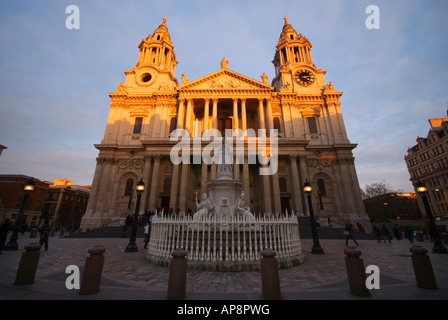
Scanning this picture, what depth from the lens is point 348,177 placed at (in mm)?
27359

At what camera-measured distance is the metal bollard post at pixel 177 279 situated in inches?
147

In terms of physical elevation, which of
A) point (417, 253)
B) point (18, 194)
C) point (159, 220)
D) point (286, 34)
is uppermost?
point (286, 34)

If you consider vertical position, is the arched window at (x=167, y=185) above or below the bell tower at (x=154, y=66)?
below

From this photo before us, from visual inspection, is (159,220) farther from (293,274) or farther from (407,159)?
(407,159)

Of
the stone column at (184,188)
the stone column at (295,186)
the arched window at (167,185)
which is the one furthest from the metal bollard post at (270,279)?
the arched window at (167,185)

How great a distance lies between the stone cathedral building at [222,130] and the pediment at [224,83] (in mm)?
146

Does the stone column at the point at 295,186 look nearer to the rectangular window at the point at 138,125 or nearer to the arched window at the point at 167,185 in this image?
the arched window at the point at 167,185

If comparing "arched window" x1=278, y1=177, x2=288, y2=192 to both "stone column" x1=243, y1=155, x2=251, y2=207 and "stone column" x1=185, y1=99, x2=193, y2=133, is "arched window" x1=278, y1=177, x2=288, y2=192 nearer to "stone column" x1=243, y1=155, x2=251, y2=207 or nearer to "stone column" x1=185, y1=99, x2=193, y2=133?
"stone column" x1=243, y1=155, x2=251, y2=207

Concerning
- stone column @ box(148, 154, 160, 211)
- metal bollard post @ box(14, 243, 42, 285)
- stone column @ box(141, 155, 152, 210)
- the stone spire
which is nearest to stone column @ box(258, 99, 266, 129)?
stone column @ box(148, 154, 160, 211)

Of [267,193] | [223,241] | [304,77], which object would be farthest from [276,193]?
[304,77]

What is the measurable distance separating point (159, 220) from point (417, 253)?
7632mm

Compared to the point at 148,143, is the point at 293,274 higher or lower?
lower
